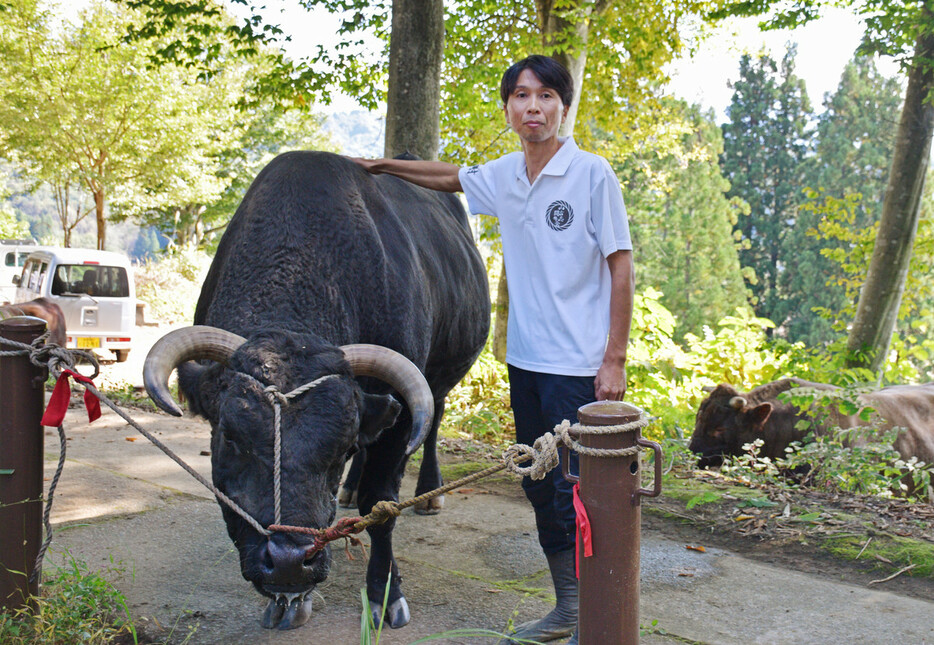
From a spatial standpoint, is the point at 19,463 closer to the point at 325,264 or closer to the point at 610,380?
the point at 325,264

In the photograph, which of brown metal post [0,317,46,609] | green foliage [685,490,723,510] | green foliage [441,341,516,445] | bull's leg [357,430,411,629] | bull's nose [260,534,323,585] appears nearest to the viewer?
bull's nose [260,534,323,585]

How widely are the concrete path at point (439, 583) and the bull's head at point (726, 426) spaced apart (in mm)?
2899

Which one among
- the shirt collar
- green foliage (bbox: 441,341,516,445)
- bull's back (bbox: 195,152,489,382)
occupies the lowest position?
green foliage (bbox: 441,341,516,445)

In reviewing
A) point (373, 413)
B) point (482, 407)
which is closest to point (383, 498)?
point (373, 413)

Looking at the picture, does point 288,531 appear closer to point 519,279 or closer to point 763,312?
point 519,279

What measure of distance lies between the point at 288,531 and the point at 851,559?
3.36 meters

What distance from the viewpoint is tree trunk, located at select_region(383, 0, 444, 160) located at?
23.5 ft

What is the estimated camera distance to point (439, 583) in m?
3.96

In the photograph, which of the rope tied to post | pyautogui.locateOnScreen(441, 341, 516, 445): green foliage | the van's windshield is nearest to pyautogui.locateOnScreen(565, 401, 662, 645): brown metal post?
the rope tied to post

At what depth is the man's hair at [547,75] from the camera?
323 cm

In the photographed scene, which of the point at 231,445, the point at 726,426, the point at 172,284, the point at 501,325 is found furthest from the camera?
the point at 172,284

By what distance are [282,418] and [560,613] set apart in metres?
1.50

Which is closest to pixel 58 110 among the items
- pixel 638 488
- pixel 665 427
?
pixel 665 427

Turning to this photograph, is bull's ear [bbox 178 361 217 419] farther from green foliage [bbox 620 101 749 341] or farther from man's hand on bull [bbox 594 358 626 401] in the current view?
green foliage [bbox 620 101 749 341]
